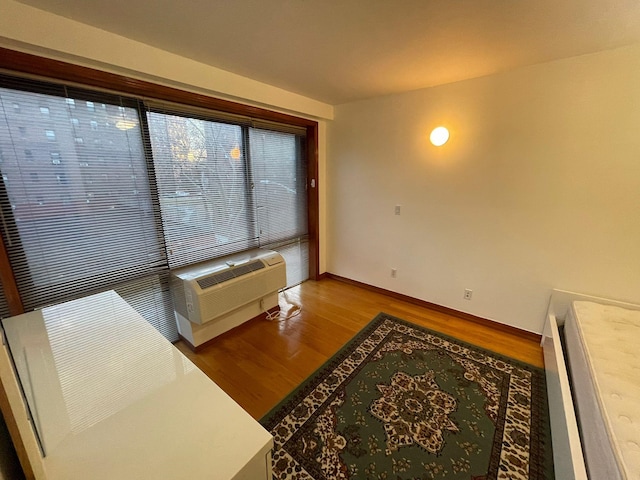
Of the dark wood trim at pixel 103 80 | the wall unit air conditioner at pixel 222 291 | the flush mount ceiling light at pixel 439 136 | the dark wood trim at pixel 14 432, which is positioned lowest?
the wall unit air conditioner at pixel 222 291

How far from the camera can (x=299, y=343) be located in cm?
241

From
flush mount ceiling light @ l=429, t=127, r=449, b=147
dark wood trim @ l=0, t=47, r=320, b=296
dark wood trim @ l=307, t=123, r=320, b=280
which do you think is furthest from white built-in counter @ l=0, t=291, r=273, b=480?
flush mount ceiling light @ l=429, t=127, r=449, b=147

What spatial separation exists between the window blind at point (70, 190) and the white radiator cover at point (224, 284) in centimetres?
37

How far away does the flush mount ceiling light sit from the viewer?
251 centimetres

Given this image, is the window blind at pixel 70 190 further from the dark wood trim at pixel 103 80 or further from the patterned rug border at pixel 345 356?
the patterned rug border at pixel 345 356

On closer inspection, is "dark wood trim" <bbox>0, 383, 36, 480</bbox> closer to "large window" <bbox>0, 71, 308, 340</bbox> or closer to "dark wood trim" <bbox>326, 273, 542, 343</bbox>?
"large window" <bbox>0, 71, 308, 340</bbox>

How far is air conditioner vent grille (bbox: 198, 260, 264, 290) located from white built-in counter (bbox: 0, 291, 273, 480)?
86 cm

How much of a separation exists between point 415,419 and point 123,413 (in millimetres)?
1584

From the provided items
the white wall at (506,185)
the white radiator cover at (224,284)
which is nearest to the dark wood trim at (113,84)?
the white radiator cover at (224,284)

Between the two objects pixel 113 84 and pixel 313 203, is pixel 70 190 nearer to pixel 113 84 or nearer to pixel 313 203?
pixel 113 84

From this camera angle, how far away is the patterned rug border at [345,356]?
5.74 ft

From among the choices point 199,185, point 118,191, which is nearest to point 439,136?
point 199,185

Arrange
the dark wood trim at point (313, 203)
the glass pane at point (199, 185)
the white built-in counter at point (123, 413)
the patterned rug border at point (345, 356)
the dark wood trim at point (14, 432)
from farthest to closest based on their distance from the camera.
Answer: the dark wood trim at point (313, 203)
the glass pane at point (199, 185)
the patterned rug border at point (345, 356)
the white built-in counter at point (123, 413)
the dark wood trim at point (14, 432)

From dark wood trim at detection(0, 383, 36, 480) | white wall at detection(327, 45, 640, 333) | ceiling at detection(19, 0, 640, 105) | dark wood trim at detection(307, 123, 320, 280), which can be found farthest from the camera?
dark wood trim at detection(307, 123, 320, 280)
